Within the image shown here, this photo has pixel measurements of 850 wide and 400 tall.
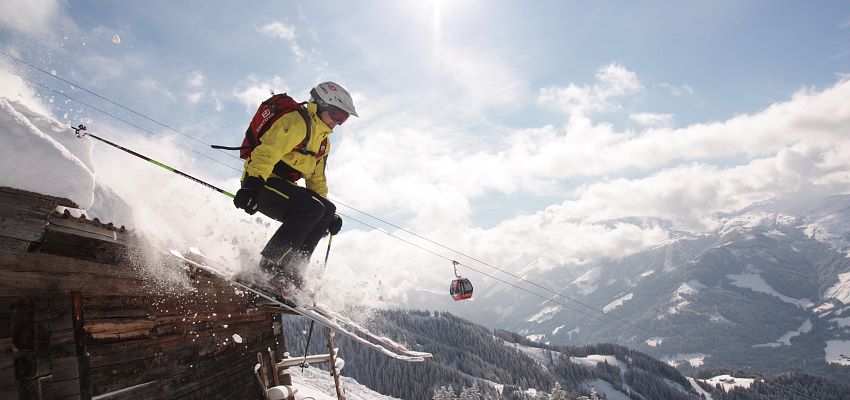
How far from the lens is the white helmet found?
5.97 meters

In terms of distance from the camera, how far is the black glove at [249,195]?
199 inches

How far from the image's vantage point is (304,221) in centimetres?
571

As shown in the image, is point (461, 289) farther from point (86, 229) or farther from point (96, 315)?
point (86, 229)

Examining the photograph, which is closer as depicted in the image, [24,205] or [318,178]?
[24,205]

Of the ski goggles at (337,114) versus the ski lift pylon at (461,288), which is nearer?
the ski goggles at (337,114)

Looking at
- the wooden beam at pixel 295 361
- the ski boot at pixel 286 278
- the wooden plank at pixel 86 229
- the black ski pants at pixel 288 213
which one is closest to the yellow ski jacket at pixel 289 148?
the black ski pants at pixel 288 213

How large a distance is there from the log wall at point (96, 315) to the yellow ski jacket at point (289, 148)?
137 centimetres

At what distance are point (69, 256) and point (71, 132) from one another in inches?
169

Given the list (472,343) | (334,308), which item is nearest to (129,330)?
(334,308)

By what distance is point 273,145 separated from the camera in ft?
17.2

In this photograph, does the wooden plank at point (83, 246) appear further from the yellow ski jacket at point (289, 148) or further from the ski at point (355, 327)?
the yellow ski jacket at point (289, 148)

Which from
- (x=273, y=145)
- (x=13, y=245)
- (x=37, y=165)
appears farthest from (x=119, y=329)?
(x=273, y=145)

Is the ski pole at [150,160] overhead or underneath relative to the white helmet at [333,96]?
underneath

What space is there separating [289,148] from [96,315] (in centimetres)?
255
